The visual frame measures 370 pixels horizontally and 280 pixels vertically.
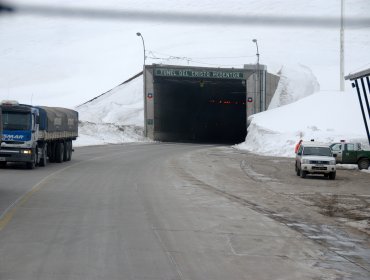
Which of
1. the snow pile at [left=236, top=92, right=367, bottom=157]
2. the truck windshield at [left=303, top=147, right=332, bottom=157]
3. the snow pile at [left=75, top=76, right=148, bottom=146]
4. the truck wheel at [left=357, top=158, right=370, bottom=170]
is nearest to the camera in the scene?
the truck windshield at [left=303, top=147, right=332, bottom=157]

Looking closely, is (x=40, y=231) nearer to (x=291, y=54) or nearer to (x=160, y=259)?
(x=160, y=259)

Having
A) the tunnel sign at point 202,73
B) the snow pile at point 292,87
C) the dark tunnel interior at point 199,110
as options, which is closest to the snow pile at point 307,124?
the tunnel sign at point 202,73

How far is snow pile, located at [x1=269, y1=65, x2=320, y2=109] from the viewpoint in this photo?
76.6 meters

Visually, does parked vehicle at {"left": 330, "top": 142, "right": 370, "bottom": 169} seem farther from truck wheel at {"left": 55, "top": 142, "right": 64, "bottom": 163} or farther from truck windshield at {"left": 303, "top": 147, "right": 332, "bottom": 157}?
truck wheel at {"left": 55, "top": 142, "right": 64, "bottom": 163}

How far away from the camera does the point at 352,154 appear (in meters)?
35.3

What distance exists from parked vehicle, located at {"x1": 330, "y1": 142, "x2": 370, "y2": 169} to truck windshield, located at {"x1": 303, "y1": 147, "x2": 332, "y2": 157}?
5019 millimetres

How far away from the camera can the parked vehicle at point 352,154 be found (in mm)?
34906

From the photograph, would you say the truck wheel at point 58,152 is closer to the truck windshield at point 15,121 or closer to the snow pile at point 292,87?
the truck windshield at point 15,121

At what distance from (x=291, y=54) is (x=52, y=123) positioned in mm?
115279

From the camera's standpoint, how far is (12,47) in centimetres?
17262

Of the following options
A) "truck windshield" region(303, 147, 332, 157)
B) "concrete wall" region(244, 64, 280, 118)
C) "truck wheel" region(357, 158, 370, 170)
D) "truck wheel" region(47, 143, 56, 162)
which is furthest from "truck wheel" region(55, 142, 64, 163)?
"concrete wall" region(244, 64, 280, 118)

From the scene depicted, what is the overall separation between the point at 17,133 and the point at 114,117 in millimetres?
60522

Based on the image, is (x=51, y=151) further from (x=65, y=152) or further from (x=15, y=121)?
(x=15, y=121)

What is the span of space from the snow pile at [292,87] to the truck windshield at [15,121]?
48.3 meters
